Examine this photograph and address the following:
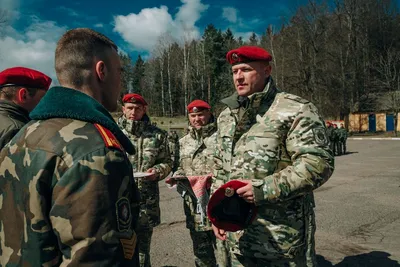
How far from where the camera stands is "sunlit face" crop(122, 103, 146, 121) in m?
4.16

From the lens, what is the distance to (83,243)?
3.96 ft

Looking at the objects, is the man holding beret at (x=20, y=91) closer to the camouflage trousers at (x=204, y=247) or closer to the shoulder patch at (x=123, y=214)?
the shoulder patch at (x=123, y=214)

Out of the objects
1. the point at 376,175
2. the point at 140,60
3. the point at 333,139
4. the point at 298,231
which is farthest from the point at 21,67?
the point at 140,60

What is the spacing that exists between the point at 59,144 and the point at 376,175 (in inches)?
456

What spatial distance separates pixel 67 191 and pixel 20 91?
2.27 m

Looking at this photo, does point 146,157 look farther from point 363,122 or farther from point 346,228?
point 363,122

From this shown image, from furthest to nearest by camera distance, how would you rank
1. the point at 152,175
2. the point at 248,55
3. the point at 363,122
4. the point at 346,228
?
the point at 363,122, the point at 346,228, the point at 152,175, the point at 248,55

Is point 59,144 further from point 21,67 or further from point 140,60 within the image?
point 140,60

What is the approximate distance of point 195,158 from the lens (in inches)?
168

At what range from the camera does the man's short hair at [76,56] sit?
1.49 metres

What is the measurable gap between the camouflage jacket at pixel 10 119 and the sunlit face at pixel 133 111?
1307 mm

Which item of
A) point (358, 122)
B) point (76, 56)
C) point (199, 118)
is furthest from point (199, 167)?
point (358, 122)

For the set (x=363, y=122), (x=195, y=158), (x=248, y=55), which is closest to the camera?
(x=248, y=55)

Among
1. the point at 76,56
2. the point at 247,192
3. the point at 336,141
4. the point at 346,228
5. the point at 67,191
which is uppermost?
the point at 76,56
